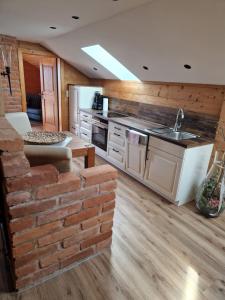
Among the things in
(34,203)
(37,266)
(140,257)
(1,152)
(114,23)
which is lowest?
(140,257)

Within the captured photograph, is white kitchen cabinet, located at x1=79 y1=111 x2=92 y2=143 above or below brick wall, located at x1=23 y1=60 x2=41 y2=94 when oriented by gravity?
below

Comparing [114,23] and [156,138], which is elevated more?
[114,23]

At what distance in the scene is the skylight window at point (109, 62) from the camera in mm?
3879

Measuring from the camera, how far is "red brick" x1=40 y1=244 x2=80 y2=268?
1.53 metres

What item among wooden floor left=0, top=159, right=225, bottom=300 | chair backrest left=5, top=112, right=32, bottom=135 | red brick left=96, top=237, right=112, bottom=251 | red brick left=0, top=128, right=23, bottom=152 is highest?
red brick left=0, top=128, right=23, bottom=152

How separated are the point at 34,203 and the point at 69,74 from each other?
15.1ft

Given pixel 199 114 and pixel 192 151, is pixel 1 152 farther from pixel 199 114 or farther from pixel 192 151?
pixel 199 114

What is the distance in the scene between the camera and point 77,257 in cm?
172

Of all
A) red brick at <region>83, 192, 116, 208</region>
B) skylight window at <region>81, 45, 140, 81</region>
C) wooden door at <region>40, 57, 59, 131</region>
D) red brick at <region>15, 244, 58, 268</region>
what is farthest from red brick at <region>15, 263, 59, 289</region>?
wooden door at <region>40, 57, 59, 131</region>

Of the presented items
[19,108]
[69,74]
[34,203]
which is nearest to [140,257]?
[34,203]

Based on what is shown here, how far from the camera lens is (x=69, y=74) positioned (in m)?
5.25

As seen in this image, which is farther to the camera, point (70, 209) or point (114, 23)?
point (114, 23)

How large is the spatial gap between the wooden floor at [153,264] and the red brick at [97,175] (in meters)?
0.76

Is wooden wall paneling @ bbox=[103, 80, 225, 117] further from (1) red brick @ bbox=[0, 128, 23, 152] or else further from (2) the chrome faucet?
(1) red brick @ bbox=[0, 128, 23, 152]
